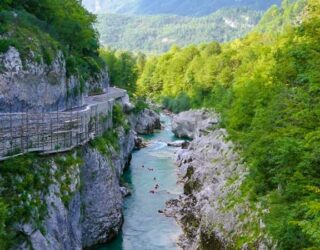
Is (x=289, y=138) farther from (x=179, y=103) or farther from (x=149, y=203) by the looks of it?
(x=179, y=103)

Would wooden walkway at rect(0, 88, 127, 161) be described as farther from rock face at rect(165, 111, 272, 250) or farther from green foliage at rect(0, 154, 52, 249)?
rock face at rect(165, 111, 272, 250)

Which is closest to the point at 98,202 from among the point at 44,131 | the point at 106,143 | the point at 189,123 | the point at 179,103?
the point at 106,143

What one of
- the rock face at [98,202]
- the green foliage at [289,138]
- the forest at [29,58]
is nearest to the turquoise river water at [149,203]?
the rock face at [98,202]

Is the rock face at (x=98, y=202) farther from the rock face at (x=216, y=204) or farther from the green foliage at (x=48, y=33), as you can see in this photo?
the green foliage at (x=48, y=33)

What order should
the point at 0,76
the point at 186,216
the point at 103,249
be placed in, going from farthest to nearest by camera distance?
the point at 186,216 < the point at 103,249 < the point at 0,76

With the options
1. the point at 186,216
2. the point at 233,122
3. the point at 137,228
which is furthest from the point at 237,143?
the point at 137,228

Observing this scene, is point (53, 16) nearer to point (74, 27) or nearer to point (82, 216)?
point (74, 27)

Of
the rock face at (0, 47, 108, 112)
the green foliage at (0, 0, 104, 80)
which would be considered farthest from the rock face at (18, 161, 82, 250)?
the green foliage at (0, 0, 104, 80)
